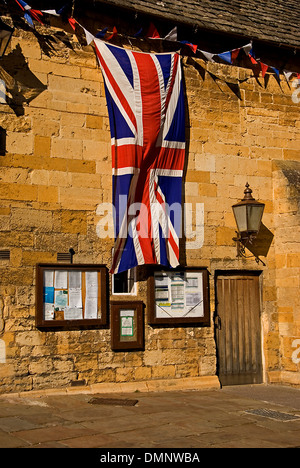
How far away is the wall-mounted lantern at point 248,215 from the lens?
891 cm

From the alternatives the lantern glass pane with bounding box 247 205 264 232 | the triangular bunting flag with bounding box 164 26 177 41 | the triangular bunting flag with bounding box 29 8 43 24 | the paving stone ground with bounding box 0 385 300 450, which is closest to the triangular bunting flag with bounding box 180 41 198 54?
the triangular bunting flag with bounding box 164 26 177 41

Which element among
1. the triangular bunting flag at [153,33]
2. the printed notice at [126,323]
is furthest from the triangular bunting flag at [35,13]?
the printed notice at [126,323]

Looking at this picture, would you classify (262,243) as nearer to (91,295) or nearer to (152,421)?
(91,295)

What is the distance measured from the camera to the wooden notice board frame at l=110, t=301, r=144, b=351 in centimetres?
816

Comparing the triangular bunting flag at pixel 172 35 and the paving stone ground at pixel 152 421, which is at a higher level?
the triangular bunting flag at pixel 172 35

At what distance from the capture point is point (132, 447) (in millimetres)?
5188

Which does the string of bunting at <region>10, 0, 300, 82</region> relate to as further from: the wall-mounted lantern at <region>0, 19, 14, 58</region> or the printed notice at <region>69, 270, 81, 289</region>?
the printed notice at <region>69, 270, 81, 289</region>

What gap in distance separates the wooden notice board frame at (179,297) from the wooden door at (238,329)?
411 mm

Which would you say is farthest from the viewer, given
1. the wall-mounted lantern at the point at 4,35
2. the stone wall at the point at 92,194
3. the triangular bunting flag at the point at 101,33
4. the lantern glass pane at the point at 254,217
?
the lantern glass pane at the point at 254,217

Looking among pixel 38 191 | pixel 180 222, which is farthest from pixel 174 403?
pixel 38 191

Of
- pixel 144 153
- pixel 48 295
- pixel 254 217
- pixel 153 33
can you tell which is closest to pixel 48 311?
pixel 48 295

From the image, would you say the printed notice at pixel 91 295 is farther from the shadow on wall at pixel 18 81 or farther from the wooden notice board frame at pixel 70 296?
the shadow on wall at pixel 18 81

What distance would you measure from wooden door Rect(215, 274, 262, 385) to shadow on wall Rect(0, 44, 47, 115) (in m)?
3.91
